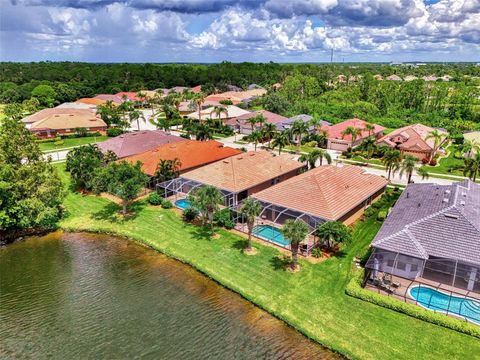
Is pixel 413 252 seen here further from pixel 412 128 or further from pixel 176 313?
pixel 412 128

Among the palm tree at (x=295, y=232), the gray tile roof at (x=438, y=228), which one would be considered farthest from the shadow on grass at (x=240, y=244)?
the gray tile roof at (x=438, y=228)

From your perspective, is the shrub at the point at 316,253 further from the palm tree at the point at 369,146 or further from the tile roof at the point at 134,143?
the tile roof at the point at 134,143

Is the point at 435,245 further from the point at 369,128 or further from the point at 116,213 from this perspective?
the point at 369,128

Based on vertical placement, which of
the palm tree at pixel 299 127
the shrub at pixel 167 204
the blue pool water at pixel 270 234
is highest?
the palm tree at pixel 299 127

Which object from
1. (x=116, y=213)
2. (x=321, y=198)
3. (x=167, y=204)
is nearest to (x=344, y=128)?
(x=321, y=198)

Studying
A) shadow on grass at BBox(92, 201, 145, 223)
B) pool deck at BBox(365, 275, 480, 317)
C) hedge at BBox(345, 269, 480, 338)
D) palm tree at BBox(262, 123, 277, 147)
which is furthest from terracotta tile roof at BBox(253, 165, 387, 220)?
palm tree at BBox(262, 123, 277, 147)

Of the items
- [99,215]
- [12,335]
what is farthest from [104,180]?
[12,335]
